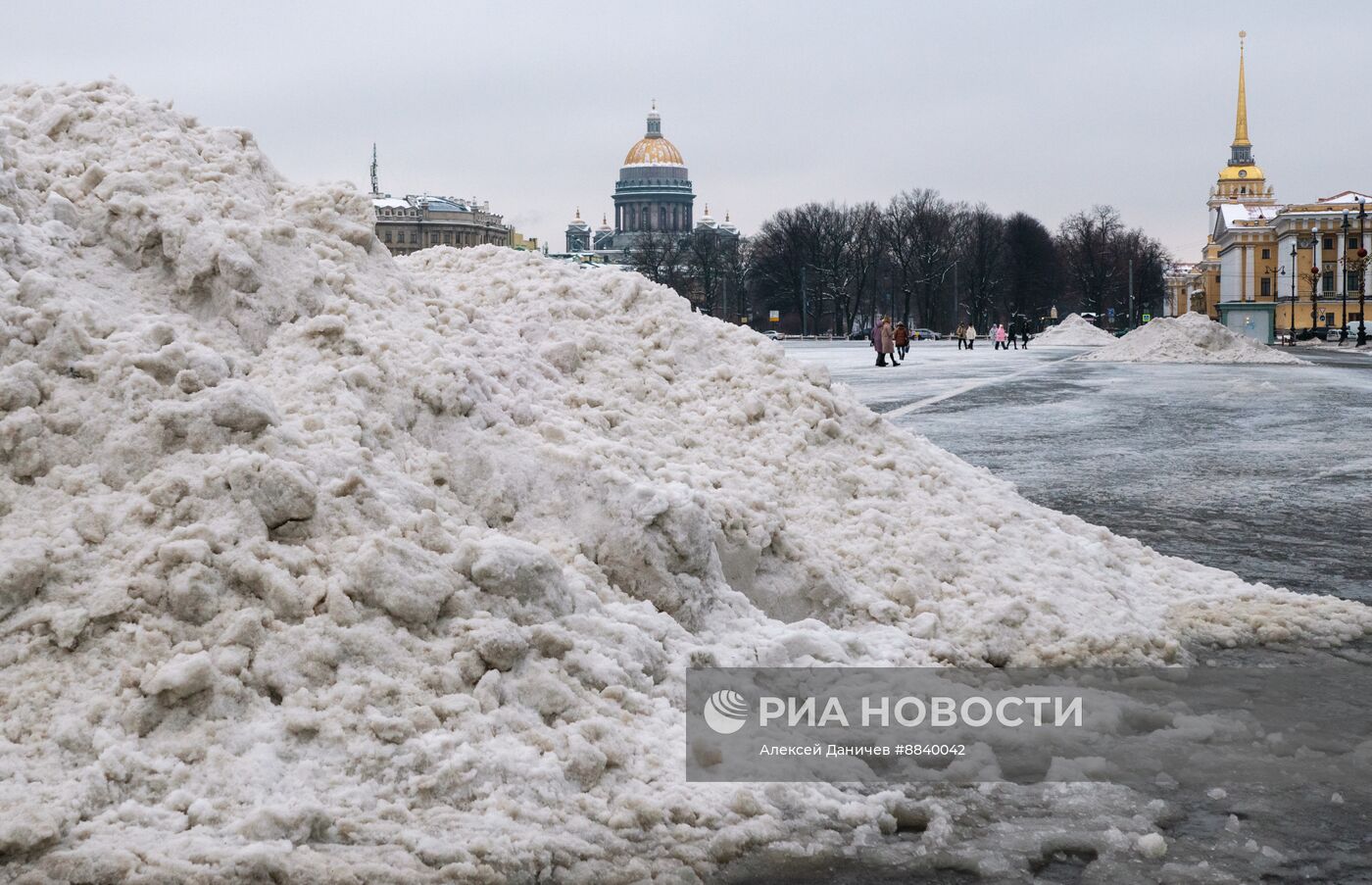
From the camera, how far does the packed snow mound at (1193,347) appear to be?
33.2 metres

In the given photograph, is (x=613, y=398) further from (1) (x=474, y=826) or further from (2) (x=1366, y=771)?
(2) (x=1366, y=771)

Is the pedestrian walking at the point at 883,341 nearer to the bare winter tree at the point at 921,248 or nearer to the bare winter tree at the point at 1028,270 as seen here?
the bare winter tree at the point at 921,248

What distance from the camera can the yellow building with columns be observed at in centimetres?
8269

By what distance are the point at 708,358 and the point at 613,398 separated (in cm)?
103

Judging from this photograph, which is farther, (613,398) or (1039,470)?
(1039,470)

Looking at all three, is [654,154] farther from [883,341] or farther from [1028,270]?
[883,341]

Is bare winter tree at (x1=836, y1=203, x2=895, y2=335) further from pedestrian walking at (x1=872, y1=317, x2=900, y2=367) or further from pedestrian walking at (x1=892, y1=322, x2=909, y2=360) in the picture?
pedestrian walking at (x1=872, y1=317, x2=900, y2=367)

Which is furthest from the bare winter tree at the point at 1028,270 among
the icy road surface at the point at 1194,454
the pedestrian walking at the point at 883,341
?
the icy road surface at the point at 1194,454

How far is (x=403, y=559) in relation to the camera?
13.5ft

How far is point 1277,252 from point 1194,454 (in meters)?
99.2

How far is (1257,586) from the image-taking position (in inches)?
249

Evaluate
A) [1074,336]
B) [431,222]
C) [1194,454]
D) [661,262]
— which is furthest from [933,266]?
[1194,454]

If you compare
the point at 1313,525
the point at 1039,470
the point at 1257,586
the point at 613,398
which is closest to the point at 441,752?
the point at 613,398

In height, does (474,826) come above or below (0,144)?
below
